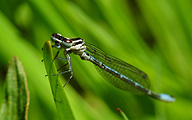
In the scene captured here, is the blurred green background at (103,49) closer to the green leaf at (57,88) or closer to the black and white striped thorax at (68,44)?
the black and white striped thorax at (68,44)

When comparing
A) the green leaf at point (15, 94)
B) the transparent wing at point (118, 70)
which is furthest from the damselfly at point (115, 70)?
the green leaf at point (15, 94)

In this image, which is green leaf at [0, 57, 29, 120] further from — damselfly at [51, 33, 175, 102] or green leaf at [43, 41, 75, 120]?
damselfly at [51, 33, 175, 102]

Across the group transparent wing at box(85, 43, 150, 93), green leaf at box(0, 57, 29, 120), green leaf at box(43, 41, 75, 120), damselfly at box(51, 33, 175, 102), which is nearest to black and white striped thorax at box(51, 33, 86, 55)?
damselfly at box(51, 33, 175, 102)

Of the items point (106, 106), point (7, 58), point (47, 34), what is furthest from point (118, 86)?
point (7, 58)

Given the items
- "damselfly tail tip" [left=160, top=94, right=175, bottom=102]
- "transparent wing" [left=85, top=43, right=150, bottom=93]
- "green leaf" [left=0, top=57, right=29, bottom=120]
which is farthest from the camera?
"damselfly tail tip" [left=160, top=94, right=175, bottom=102]

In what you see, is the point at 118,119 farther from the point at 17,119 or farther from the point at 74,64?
the point at 17,119

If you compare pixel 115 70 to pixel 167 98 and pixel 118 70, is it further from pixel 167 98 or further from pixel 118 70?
pixel 167 98

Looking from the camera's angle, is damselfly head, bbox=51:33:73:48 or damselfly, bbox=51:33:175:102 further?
damselfly, bbox=51:33:175:102
